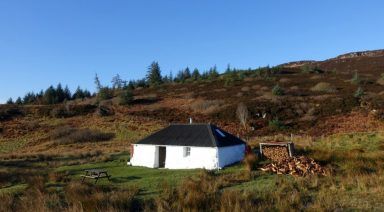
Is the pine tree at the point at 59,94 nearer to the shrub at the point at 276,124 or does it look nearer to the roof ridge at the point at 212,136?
the shrub at the point at 276,124

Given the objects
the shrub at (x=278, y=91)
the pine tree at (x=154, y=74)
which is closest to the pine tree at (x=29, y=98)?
the pine tree at (x=154, y=74)

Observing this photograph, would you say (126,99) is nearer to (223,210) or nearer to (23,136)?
(23,136)

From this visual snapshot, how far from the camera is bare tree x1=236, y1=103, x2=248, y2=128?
43.8m

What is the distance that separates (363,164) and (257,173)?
195 inches

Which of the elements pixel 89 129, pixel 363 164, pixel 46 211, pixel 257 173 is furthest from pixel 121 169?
pixel 89 129

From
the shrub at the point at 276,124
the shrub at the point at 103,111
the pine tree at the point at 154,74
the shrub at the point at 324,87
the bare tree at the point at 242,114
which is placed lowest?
the shrub at the point at 276,124

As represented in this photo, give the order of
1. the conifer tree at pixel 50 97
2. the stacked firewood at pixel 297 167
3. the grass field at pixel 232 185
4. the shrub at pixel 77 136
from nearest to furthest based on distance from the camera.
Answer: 1. the grass field at pixel 232 185
2. the stacked firewood at pixel 297 167
3. the shrub at pixel 77 136
4. the conifer tree at pixel 50 97

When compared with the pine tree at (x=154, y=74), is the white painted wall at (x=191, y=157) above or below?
below

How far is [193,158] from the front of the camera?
77.3 feet

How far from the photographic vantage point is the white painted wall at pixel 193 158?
74.7ft

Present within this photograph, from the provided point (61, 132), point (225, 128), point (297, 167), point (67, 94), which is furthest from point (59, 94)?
point (297, 167)

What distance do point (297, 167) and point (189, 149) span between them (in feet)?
23.4

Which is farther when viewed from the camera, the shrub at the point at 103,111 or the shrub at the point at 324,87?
the shrub at the point at 103,111

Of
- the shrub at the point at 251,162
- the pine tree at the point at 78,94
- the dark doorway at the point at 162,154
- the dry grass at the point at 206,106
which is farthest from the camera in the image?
the pine tree at the point at 78,94
